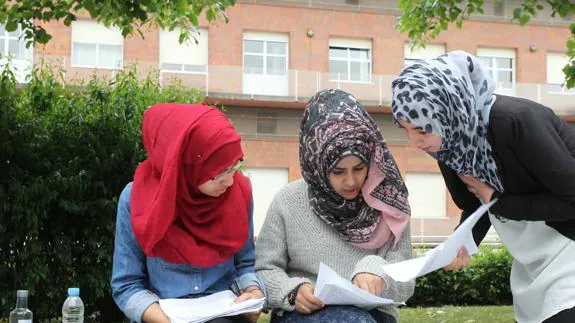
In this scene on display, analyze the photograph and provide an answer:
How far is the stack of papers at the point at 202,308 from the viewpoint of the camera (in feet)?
8.45

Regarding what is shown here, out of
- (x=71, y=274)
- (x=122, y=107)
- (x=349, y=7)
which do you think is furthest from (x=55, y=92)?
(x=349, y=7)

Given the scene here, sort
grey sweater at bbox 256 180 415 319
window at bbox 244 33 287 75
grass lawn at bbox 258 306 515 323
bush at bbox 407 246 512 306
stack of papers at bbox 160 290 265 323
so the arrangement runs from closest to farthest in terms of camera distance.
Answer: stack of papers at bbox 160 290 265 323, grey sweater at bbox 256 180 415 319, grass lawn at bbox 258 306 515 323, bush at bbox 407 246 512 306, window at bbox 244 33 287 75

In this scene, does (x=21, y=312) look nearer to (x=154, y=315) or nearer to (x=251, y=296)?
(x=154, y=315)

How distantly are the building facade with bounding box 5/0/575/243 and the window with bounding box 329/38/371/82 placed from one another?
3cm

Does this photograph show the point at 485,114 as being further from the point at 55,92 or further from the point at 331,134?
the point at 55,92

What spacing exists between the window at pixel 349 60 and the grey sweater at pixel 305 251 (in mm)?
15489

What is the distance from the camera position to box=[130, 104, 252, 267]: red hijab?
260 centimetres

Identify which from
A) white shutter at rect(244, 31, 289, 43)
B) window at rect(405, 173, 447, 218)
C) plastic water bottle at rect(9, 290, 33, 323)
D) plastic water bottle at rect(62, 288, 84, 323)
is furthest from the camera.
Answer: window at rect(405, 173, 447, 218)

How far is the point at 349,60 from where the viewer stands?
734 inches

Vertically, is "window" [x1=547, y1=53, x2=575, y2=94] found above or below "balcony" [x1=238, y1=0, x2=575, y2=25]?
below

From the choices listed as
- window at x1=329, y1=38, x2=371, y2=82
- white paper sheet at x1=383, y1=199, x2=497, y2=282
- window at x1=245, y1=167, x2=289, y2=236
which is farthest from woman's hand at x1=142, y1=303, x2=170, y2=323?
window at x1=329, y1=38, x2=371, y2=82

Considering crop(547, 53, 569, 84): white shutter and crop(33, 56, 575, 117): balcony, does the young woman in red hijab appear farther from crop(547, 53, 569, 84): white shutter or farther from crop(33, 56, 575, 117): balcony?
crop(547, 53, 569, 84): white shutter

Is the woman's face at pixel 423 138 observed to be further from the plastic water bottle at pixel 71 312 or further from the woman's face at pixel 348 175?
the plastic water bottle at pixel 71 312

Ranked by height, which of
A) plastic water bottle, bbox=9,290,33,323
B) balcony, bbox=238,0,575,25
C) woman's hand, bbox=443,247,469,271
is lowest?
plastic water bottle, bbox=9,290,33,323
